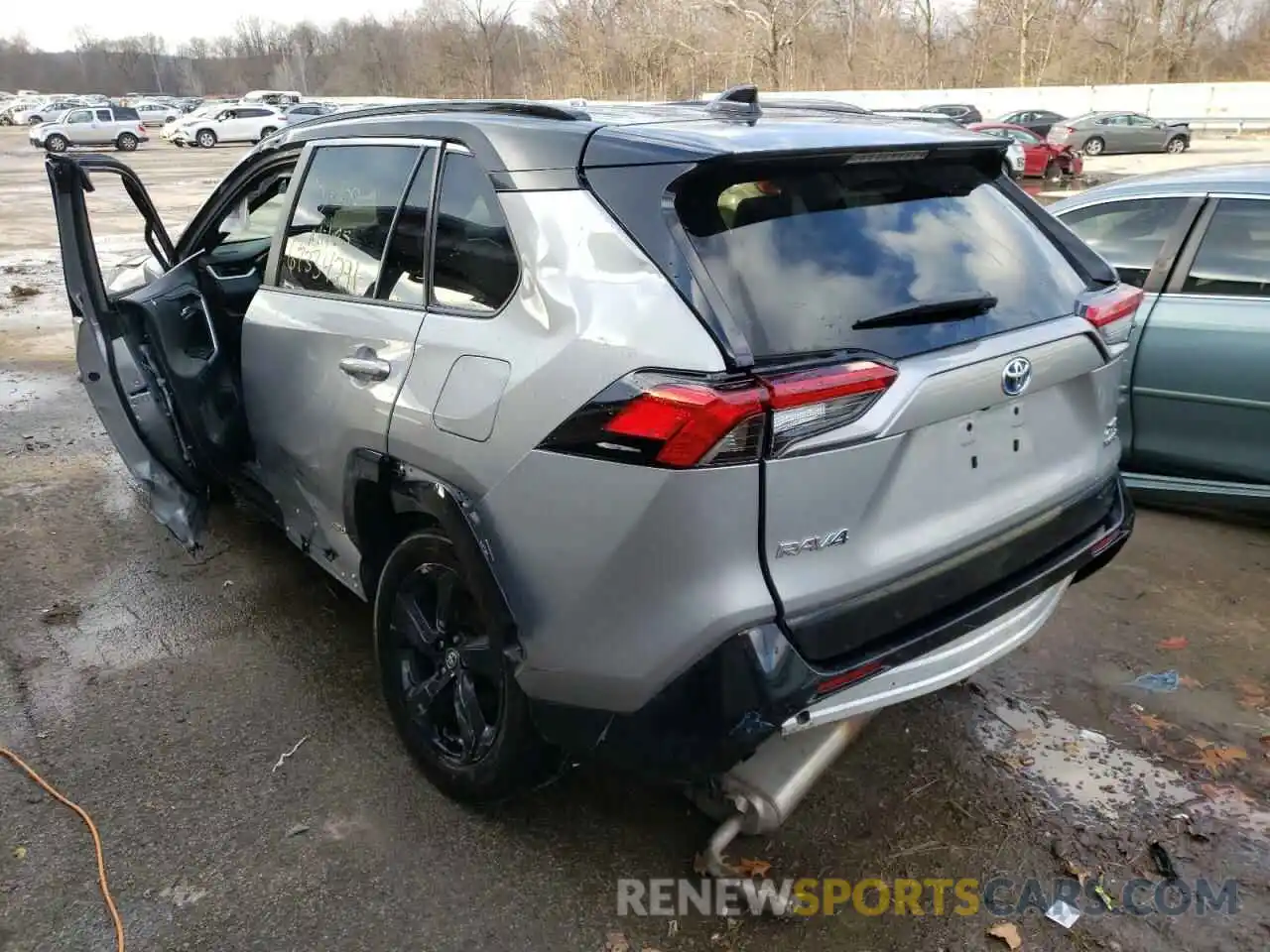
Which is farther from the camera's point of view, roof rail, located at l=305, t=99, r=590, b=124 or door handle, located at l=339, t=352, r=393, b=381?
door handle, located at l=339, t=352, r=393, b=381

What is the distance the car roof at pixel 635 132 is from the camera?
7.02 feet

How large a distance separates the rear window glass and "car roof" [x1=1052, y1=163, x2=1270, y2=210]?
2436 mm

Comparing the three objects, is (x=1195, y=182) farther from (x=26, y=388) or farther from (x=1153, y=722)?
(x=26, y=388)

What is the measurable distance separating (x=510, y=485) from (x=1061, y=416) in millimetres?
1449

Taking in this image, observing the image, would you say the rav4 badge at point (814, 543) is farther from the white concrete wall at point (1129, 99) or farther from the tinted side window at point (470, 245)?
the white concrete wall at point (1129, 99)

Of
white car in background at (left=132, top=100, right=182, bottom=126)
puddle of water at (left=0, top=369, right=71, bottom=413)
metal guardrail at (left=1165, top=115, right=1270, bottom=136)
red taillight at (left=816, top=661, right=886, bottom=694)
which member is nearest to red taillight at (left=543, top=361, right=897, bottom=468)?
red taillight at (left=816, top=661, right=886, bottom=694)

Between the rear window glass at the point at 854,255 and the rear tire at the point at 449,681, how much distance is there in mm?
988

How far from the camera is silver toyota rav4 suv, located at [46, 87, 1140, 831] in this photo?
6.39 feet

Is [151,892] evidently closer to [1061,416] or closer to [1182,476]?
[1061,416]

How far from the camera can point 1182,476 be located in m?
4.30

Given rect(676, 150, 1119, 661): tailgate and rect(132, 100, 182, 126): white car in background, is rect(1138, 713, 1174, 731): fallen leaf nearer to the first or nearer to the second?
rect(676, 150, 1119, 661): tailgate

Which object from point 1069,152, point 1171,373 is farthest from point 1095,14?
point 1171,373

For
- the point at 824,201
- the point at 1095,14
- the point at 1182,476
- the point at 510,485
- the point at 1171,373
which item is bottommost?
A: the point at 1182,476

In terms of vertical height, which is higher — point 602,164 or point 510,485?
point 602,164
